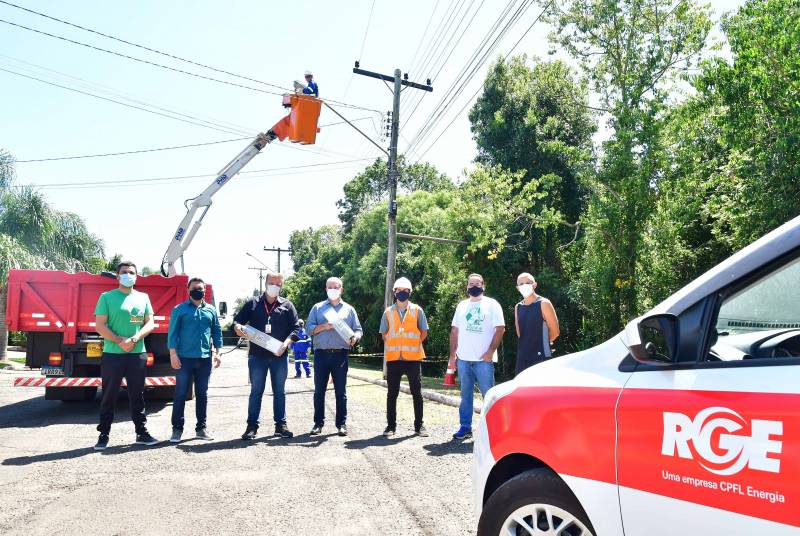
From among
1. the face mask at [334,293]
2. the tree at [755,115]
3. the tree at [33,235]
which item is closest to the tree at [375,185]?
Answer: the tree at [33,235]

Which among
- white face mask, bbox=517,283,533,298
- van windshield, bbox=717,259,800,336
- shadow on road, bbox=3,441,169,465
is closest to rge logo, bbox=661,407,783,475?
van windshield, bbox=717,259,800,336

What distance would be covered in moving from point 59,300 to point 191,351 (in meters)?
3.32

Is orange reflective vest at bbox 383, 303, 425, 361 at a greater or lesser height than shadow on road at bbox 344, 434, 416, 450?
greater

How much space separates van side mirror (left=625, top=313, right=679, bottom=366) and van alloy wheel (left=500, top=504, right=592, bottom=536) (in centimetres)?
72

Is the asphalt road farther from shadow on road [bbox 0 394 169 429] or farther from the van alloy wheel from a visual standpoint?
the van alloy wheel

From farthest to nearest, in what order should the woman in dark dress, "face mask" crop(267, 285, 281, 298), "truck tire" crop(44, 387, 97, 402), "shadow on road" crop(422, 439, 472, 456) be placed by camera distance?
"truck tire" crop(44, 387, 97, 402) < "face mask" crop(267, 285, 281, 298) < the woman in dark dress < "shadow on road" crop(422, 439, 472, 456)

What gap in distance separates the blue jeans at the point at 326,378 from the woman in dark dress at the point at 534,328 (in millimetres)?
2273

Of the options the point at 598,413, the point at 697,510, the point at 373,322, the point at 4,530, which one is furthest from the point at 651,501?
the point at 373,322

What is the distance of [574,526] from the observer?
100 inches

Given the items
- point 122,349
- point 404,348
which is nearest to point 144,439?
point 122,349

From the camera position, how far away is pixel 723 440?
2.07 metres

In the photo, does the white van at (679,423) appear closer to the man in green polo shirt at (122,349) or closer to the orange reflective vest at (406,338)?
the orange reflective vest at (406,338)

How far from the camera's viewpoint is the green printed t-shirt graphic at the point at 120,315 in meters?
7.15

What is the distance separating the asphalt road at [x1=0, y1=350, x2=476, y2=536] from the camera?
4.44 m
